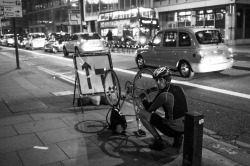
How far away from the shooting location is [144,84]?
5.53m

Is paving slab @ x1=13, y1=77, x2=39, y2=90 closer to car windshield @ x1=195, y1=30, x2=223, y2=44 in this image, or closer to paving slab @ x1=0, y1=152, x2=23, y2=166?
paving slab @ x1=0, y1=152, x2=23, y2=166

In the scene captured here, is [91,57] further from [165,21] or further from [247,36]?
[165,21]

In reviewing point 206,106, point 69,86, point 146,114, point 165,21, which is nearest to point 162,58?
point 69,86

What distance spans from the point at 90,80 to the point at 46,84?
3.98 meters

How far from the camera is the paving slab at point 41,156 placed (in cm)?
410

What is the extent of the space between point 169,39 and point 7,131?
8.18 m

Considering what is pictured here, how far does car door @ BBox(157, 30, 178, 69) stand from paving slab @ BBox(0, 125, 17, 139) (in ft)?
24.9

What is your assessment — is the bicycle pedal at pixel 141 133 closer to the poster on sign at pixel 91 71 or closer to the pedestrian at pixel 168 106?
the pedestrian at pixel 168 106

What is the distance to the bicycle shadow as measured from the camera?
4137 millimetres

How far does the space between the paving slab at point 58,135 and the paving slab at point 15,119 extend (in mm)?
942

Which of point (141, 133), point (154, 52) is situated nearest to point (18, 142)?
point (141, 133)

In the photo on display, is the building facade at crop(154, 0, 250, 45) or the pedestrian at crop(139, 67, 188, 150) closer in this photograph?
the pedestrian at crop(139, 67, 188, 150)

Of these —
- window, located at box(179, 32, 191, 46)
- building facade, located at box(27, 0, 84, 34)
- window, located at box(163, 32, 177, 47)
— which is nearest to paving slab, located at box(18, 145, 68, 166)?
window, located at box(179, 32, 191, 46)

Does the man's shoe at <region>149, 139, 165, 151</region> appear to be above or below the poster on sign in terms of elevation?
below
